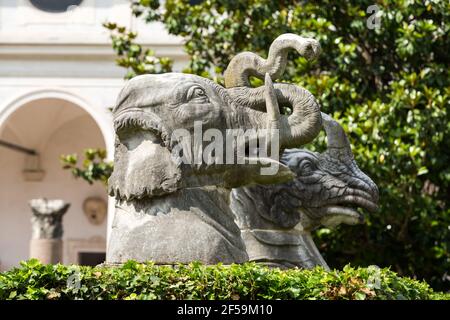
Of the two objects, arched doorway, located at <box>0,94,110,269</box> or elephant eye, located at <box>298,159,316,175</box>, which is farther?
arched doorway, located at <box>0,94,110,269</box>

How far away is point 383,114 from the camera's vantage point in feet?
34.5

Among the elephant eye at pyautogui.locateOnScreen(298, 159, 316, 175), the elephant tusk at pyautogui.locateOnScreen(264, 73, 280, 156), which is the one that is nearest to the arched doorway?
the elephant eye at pyautogui.locateOnScreen(298, 159, 316, 175)

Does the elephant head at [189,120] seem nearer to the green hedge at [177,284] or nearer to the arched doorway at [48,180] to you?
the green hedge at [177,284]

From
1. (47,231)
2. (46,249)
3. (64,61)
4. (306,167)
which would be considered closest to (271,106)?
(306,167)

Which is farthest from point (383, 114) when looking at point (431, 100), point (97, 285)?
point (97, 285)

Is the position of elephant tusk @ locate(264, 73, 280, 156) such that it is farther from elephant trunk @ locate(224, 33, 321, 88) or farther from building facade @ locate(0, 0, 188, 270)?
building facade @ locate(0, 0, 188, 270)

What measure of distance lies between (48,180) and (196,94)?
1864 centimetres

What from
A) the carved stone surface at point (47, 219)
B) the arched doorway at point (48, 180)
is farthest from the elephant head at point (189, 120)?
the arched doorway at point (48, 180)

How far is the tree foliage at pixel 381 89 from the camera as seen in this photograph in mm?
10383

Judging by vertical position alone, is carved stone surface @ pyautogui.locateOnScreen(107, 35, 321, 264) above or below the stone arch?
below

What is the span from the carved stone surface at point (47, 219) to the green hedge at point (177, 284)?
493 inches

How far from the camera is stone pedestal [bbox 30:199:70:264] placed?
16534 millimetres

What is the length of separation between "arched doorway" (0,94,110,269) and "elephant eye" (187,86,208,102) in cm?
1693

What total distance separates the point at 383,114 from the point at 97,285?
6.64m
